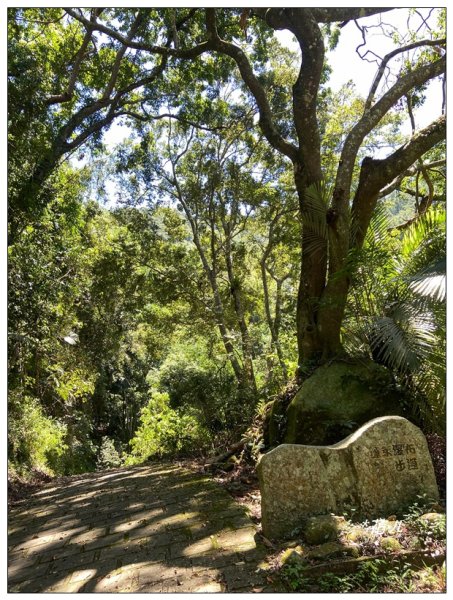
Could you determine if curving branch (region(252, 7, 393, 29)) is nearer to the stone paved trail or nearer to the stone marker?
the stone marker

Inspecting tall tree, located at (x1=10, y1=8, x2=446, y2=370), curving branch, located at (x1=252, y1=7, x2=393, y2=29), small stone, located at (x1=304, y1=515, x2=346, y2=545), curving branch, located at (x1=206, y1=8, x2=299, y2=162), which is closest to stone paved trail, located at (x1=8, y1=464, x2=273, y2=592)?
small stone, located at (x1=304, y1=515, x2=346, y2=545)

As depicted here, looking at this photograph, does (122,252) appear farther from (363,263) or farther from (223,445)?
(363,263)

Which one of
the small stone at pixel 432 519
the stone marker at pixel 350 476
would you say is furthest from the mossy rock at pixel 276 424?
the small stone at pixel 432 519

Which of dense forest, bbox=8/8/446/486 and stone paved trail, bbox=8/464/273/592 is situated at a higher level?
dense forest, bbox=8/8/446/486

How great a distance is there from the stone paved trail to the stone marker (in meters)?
0.40

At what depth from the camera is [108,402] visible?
22516mm

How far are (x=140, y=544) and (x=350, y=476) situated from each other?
1875mm

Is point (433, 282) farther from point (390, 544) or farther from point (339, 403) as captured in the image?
point (390, 544)

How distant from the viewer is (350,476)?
11.8 feet

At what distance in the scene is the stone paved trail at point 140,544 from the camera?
2928mm

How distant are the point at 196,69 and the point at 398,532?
9862 millimetres

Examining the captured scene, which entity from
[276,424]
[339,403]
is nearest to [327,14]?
[339,403]

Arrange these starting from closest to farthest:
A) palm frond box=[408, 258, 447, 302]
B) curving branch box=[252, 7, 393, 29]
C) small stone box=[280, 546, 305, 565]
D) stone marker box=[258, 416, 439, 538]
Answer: small stone box=[280, 546, 305, 565] < stone marker box=[258, 416, 439, 538] < palm frond box=[408, 258, 447, 302] < curving branch box=[252, 7, 393, 29]

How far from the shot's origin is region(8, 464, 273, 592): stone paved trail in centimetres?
293
